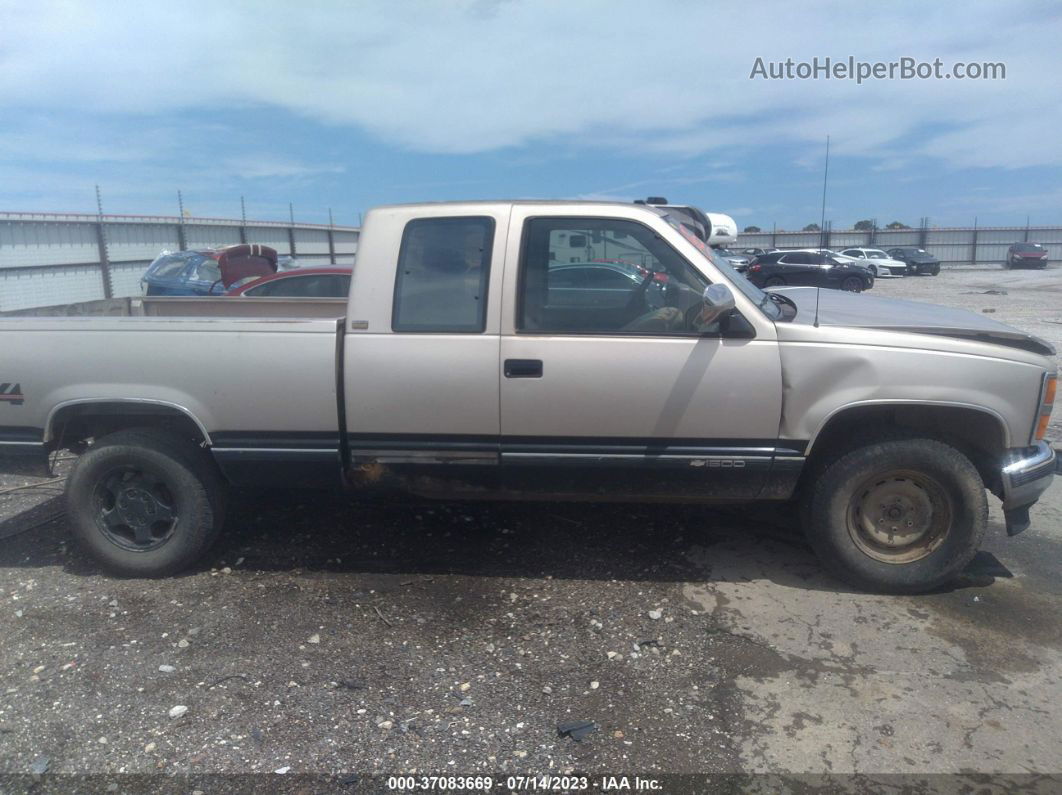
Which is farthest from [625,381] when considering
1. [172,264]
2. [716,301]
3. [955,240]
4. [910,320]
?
[955,240]

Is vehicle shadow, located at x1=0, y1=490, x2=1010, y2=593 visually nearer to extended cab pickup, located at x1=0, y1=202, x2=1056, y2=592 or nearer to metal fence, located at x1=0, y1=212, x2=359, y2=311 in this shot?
extended cab pickup, located at x1=0, y1=202, x2=1056, y2=592

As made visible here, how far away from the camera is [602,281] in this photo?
4336mm

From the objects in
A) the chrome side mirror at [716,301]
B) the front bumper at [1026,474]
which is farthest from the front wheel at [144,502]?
the front bumper at [1026,474]

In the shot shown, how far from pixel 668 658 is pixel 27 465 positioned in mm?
3482

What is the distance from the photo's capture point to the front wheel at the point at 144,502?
4445 millimetres

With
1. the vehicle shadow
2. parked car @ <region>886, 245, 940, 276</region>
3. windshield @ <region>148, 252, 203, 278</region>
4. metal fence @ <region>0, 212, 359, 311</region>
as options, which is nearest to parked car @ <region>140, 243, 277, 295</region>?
windshield @ <region>148, 252, 203, 278</region>

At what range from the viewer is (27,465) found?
4.48 m

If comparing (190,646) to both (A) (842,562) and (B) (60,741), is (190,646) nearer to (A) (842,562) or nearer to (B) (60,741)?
(B) (60,741)

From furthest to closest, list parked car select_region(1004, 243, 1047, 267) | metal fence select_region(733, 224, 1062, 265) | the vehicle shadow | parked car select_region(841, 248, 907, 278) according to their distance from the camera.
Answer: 1. metal fence select_region(733, 224, 1062, 265)
2. parked car select_region(1004, 243, 1047, 267)
3. parked car select_region(841, 248, 907, 278)
4. the vehicle shadow

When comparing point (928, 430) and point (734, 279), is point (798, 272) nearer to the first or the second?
point (928, 430)

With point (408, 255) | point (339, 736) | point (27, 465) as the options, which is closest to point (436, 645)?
point (339, 736)

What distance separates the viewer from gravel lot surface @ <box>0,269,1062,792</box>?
3150mm

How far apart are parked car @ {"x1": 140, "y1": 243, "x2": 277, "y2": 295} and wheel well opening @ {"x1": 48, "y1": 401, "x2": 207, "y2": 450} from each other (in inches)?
316

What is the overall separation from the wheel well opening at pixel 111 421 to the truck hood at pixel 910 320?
3251 millimetres
